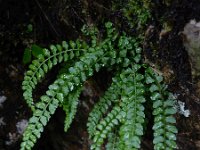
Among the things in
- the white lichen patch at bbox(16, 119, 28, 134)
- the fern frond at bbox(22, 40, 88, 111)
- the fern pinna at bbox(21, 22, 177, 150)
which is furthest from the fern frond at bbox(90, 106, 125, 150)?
the white lichen patch at bbox(16, 119, 28, 134)

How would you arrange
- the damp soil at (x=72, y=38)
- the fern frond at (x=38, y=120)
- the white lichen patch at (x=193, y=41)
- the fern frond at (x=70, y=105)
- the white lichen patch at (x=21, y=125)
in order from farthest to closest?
the white lichen patch at (x=21, y=125) < the fern frond at (x=70, y=105) < the fern frond at (x=38, y=120) < the damp soil at (x=72, y=38) < the white lichen patch at (x=193, y=41)

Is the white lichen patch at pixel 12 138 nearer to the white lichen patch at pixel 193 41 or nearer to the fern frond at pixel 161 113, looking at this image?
the fern frond at pixel 161 113

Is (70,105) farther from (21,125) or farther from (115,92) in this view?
(21,125)

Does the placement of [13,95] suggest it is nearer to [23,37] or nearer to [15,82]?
[15,82]

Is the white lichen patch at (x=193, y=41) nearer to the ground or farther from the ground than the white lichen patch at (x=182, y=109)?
farther from the ground

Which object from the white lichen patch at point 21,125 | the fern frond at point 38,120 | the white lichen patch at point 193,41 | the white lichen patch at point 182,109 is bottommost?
the fern frond at point 38,120

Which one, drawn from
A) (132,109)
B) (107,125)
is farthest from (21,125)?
(132,109)

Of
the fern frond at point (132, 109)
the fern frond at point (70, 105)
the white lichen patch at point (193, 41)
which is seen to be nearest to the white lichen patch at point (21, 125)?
the fern frond at point (70, 105)
